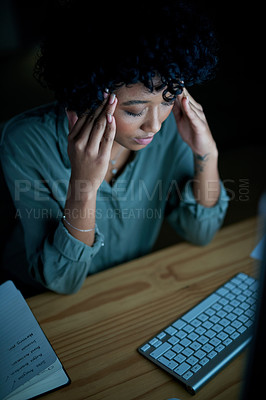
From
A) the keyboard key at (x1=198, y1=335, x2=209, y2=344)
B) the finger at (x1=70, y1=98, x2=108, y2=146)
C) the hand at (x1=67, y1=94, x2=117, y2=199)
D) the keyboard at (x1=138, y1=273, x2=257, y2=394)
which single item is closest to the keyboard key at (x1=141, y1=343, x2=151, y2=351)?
the keyboard at (x1=138, y1=273, x2=257, y2=394)

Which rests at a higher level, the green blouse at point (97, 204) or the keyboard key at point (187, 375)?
the green blouse at point (97, 204)

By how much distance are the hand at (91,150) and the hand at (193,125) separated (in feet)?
0.81

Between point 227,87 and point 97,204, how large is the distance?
112cm

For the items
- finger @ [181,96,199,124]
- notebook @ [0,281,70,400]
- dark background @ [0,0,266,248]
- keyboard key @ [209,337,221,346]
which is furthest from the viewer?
dark background @ [0,0,266,248]

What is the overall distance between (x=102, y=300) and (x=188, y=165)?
0.50 m

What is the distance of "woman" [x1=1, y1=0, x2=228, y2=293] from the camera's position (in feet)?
2.61

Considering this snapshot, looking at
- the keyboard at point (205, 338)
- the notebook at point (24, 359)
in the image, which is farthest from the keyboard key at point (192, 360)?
the notebook at point (24, 359)

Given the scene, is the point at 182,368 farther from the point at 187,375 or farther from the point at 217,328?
the point at 217,328

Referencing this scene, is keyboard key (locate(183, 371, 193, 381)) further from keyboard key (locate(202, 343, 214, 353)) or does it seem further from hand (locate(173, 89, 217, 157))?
hand (locate(173, 89, 217, 157))

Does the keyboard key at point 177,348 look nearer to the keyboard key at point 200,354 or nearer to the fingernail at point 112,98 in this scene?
the keyboard key at point 200,354

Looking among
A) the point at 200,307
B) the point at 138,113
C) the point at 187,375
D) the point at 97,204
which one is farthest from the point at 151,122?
the point at 187,375

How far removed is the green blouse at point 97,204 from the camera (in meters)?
0.93

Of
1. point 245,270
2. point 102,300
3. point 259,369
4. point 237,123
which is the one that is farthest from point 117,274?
point 237,123

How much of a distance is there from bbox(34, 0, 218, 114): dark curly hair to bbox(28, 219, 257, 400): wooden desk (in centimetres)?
42
